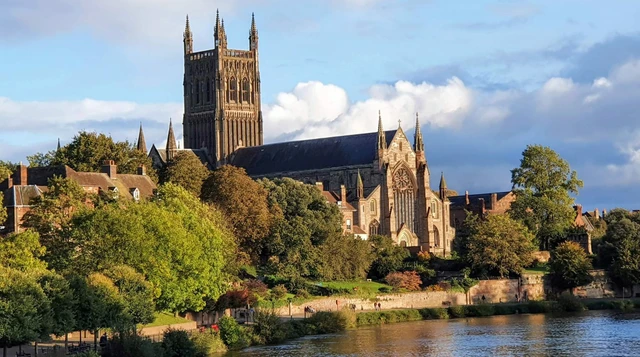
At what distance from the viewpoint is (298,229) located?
4171 inches

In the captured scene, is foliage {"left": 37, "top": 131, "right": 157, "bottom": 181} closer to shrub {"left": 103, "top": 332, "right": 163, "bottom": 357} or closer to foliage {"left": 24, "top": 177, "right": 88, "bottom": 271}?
foliage {"left": 24, "top": 177, "right": 88, "bottom": 271}

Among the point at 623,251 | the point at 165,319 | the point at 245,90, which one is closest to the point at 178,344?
the point at 165,319

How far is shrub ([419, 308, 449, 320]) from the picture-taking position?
3930 inches

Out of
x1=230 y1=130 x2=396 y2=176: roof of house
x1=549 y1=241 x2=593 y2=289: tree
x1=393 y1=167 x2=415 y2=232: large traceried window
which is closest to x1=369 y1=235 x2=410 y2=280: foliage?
x1=549 y1=241 x2=593 y2=289: tree

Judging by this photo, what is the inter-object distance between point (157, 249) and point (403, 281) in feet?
121

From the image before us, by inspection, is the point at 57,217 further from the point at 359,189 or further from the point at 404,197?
the point at 404,197

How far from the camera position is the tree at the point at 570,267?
114375mm

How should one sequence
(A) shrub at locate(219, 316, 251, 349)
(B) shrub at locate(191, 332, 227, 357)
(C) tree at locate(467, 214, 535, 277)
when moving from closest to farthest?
(B) shrub at locate(191, 332, 227, 357) < (A) shrub at locate(219, 316, 251, 349) < (C) tree at locate(467, 214, 535, 277)

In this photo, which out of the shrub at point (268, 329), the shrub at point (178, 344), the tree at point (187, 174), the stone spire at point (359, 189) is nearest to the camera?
the shrub at point (178, 344)

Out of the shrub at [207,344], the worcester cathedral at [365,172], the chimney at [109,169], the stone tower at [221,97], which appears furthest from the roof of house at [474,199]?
the shrub at [207,344]

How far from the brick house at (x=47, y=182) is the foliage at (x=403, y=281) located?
869 inches

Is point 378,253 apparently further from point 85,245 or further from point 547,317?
point 85,245

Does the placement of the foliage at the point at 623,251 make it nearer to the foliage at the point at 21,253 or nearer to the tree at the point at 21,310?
the foliage at the point at 21,253

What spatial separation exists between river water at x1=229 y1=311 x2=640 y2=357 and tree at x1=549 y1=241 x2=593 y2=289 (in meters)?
18.7
